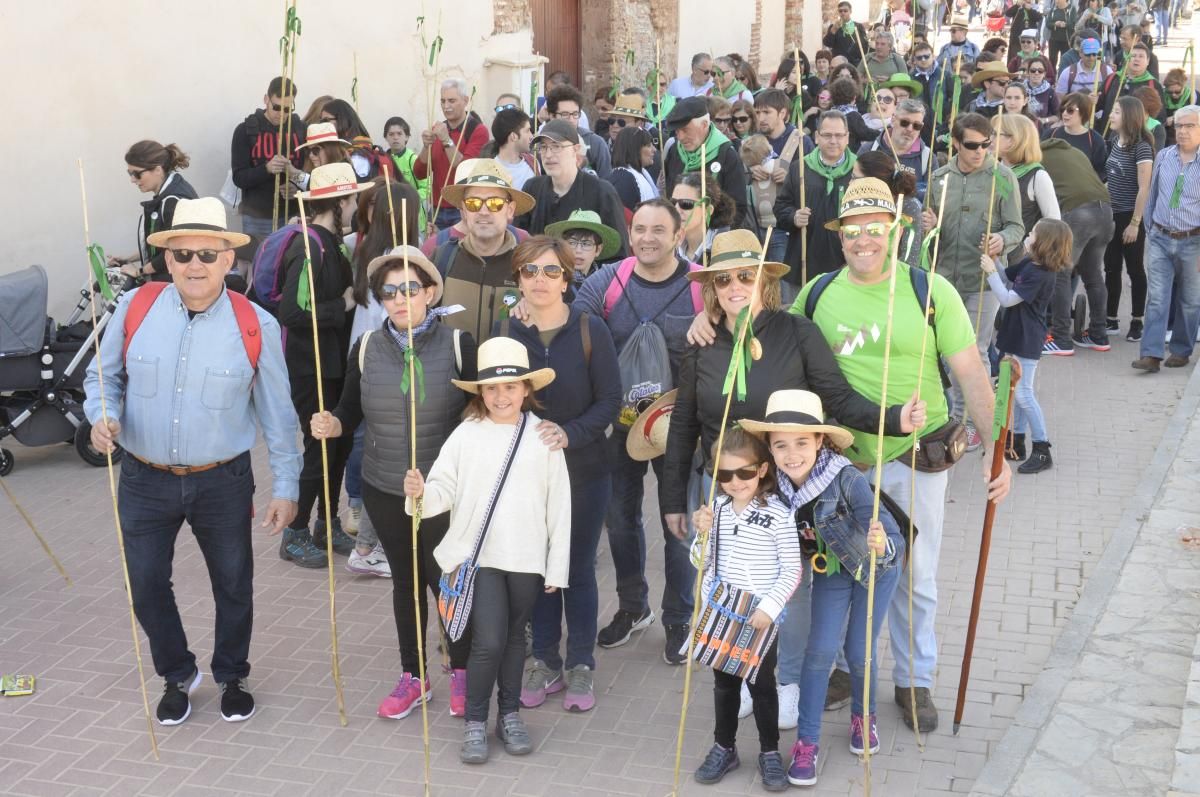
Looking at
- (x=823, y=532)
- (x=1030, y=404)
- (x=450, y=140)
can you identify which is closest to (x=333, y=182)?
(x=823, y=532)

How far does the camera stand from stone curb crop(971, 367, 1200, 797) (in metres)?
5.47

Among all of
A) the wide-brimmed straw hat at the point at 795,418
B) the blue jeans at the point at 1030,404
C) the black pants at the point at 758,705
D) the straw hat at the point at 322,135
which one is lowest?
the black pants at the point at 758,705

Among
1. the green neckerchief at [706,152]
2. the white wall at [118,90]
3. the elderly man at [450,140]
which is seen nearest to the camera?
the green neckerchief at [706,152]

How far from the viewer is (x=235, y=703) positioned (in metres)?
5.99

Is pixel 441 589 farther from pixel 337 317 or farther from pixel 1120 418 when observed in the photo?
pixel 1120 418

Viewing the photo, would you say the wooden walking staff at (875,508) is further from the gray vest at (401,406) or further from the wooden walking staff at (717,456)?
the gray vest at (401,406)

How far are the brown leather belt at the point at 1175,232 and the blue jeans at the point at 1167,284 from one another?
0.03m

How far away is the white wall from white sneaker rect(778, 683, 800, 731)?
7.22 m

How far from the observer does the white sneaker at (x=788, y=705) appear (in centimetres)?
580

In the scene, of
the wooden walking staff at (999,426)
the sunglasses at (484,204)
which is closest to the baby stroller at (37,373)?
the sunglasses at (484,204)

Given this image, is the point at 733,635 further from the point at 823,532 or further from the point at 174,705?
the point at 174,705

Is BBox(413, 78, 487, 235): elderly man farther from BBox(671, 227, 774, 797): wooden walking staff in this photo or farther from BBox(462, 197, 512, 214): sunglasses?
BBox(671, 227, 774, 797): wooden walking staff

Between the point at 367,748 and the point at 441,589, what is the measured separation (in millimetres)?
750

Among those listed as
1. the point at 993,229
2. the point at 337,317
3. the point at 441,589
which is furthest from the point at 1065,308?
the point at 441,589
